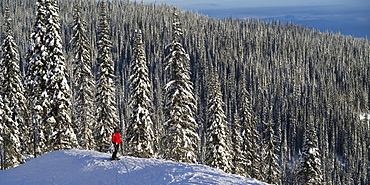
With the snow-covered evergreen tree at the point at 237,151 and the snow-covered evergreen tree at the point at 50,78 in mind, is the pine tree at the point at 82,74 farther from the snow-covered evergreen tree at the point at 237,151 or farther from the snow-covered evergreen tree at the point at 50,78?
the snow-covered evergreen tree at the point at 237,151

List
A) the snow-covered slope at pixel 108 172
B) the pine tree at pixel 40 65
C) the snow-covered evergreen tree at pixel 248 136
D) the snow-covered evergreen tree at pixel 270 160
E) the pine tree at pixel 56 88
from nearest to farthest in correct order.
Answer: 1. the snow-covered slope at pixel 108 172
2. the pine tree at pixel 56 88
3. the pine tree at pixel 40 65
4. the snow-covered evergreen tree at pixel 270 160
5. the snow-covered evergreen tree at pixel 248 136

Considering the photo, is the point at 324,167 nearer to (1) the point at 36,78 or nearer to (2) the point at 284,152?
(2) the point at 284,152

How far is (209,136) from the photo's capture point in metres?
29.9

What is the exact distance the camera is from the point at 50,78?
24.7 m

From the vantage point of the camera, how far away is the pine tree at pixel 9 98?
29734mm

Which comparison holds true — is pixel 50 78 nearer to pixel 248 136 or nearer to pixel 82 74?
pixel 82 74

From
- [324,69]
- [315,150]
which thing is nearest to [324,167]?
[315,150]

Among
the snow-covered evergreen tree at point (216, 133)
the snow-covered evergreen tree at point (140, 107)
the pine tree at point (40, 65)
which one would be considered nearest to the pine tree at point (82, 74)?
the pine tree at point (40, 65)

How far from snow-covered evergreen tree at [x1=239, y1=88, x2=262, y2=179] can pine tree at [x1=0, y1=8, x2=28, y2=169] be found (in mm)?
24349

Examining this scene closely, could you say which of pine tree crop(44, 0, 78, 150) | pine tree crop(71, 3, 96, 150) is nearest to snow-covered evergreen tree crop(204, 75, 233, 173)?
pine tree crop(71, 3, 96, 150)

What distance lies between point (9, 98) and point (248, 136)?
86.7ft

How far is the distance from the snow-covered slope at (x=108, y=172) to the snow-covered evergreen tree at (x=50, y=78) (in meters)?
5.67

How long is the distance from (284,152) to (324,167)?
1325cm

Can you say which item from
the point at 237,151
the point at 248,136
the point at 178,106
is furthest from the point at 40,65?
the point at 248,136
